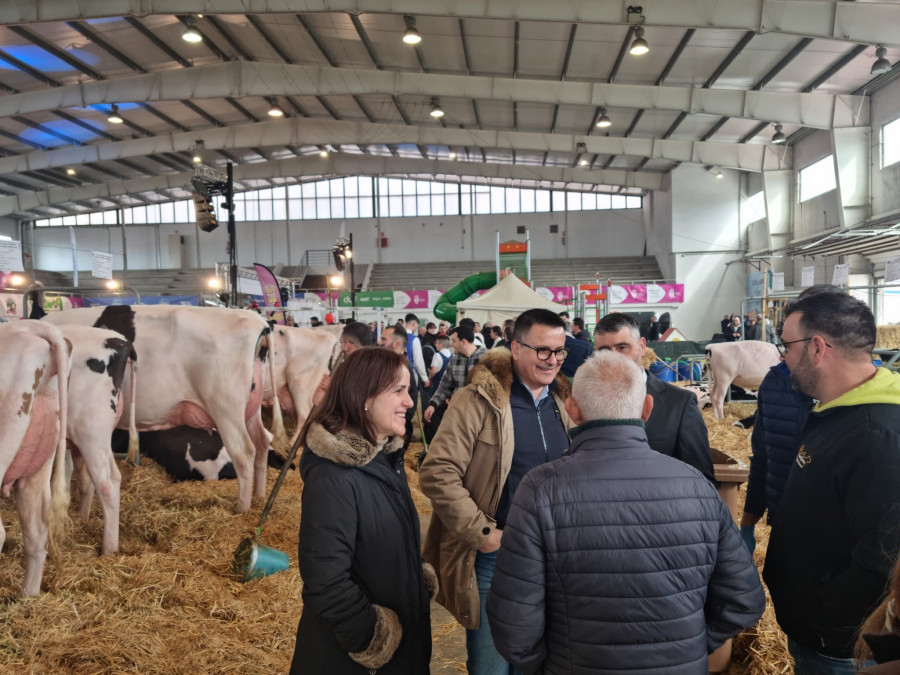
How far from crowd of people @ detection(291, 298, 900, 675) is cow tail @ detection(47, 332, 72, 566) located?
7.74 feet

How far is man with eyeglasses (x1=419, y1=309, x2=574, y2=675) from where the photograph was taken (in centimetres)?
242

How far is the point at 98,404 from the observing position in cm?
434

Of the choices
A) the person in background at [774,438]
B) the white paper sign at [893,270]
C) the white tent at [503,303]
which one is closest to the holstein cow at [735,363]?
the white paper sign at [893,270]

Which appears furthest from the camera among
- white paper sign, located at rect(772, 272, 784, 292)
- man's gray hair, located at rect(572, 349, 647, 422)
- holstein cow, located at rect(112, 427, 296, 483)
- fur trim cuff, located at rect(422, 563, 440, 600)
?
white paper sign, located at rect(772, 272, 784, 292)

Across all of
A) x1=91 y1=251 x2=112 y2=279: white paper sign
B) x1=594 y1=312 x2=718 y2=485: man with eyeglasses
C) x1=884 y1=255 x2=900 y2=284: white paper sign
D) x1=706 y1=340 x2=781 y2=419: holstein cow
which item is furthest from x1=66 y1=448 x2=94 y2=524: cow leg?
x1=884 y1=255 x2=900 y2=284: white paper sign

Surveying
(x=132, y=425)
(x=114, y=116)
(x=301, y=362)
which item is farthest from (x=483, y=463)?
(x=114, y=116)

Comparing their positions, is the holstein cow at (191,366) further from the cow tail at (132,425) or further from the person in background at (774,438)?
the person in background at (774,438)

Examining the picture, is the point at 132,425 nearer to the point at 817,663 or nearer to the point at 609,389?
the point at 609,389

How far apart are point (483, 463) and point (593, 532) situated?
3.04ft

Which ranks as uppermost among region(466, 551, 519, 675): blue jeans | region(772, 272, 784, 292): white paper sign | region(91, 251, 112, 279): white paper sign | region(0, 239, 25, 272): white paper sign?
region(91, 251, 112, 279): white paper sign

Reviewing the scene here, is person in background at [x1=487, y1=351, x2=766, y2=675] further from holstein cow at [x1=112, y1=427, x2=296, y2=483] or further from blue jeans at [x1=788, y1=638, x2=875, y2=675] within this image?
holstein cow at [x1=112, y1=427, x2=296, y2=483]

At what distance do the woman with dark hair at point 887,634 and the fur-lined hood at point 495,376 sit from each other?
150 centimetres

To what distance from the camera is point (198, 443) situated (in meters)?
6.60

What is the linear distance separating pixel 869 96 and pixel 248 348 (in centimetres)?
1712
